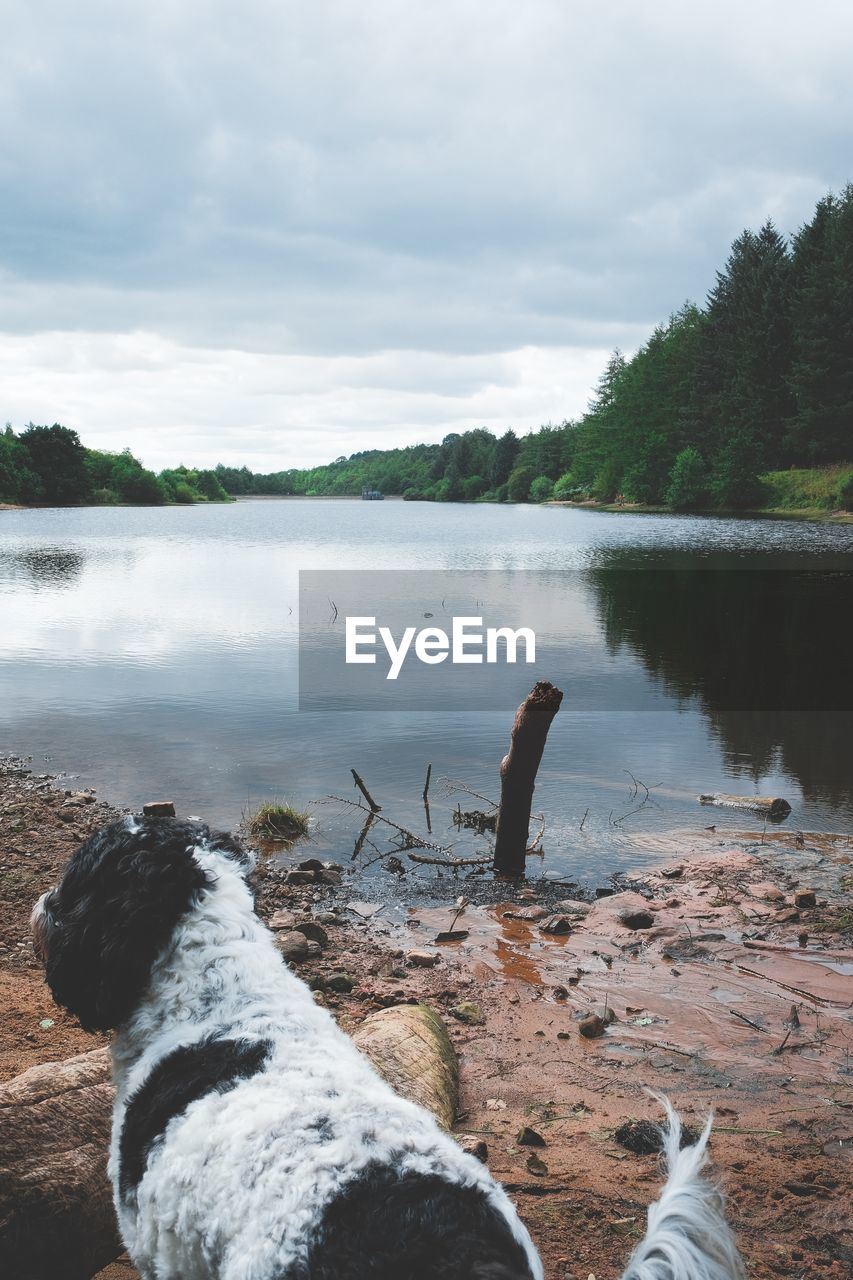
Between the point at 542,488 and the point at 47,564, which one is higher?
the point at 542,488

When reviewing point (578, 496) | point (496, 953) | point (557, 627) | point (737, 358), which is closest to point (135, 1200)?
point (496, 953)

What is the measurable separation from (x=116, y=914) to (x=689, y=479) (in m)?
90.8

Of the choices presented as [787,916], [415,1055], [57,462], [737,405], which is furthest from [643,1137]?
[57,462]

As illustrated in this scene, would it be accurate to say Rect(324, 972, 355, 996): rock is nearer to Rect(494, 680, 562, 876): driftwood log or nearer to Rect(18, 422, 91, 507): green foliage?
Rect(494, 680, 562, 876): driftwood log

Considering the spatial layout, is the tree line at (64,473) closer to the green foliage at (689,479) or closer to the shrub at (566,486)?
the shrub at (566,486)

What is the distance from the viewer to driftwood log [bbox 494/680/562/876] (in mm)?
9797

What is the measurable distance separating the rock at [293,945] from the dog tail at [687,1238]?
510cm

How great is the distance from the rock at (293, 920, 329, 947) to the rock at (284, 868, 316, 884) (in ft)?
5.39

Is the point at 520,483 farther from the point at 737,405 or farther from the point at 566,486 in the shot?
the point at 737,405

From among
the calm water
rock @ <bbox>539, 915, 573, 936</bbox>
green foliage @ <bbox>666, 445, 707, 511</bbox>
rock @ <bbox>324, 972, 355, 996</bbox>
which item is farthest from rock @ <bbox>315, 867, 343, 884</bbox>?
green foliage @ <bbox>666, 445, 707, 511</bbox>

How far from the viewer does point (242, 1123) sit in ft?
7.70

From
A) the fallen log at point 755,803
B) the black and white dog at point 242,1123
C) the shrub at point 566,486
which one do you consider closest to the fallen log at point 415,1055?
the black and white dog at point 242,1123

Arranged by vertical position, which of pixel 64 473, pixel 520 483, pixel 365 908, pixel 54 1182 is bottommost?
pixel 365 908

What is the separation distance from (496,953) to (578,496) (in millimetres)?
131979
